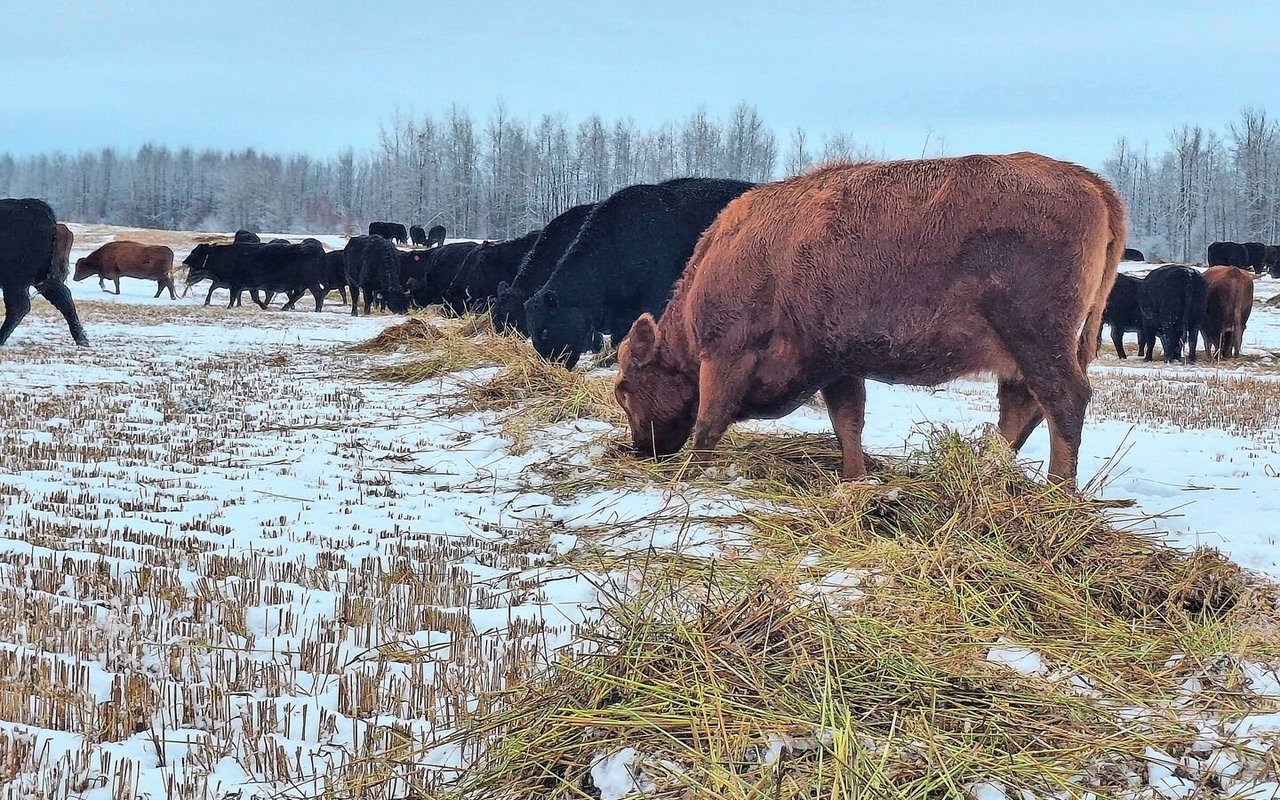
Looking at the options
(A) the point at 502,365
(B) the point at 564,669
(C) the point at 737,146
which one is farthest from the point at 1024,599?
(C) the point at 737,146

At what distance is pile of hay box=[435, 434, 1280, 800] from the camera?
2.36 m

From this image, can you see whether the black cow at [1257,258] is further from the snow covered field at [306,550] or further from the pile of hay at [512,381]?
the pile of hay at [512,381]

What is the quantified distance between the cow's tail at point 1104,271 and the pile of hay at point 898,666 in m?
1.15

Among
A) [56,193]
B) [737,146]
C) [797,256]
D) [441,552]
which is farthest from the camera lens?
[56,193]

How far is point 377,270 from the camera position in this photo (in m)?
27.8

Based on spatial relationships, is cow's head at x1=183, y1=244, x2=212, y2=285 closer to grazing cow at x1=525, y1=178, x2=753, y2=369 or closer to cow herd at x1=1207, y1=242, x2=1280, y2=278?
grazing cow at x1=525, y1=178, x2=753, y2=369

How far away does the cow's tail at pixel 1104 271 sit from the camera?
5.00 metres

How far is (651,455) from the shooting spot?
6270 millimetres

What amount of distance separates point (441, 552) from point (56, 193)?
447 feet

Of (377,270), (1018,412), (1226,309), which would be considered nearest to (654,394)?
(1018,412)

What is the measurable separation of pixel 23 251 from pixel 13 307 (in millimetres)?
873

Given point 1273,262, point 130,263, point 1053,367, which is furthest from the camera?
point 1273,262

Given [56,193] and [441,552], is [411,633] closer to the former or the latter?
[441,552]

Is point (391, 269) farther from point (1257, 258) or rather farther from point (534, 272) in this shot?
point (1257, 258)
